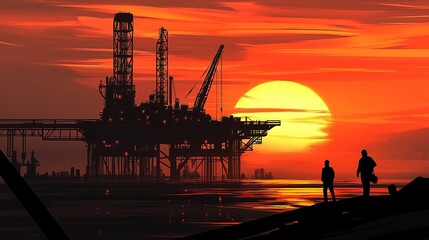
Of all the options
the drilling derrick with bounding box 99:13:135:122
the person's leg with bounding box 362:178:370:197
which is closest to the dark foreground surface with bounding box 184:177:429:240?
the person's leg with bounding box 362:178:370:197

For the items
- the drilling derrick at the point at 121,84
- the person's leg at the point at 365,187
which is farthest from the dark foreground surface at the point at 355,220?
the drilling derrick at the point at 121,84

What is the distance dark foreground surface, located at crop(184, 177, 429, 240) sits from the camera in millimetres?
11594

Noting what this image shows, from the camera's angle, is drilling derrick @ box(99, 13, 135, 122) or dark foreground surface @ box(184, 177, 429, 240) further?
drilling derrick @ box(99, 13, 135, 122)

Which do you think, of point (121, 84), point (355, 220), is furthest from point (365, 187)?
point (121, 84)

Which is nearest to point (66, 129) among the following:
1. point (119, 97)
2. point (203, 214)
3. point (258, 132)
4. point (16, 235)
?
point (119, 97)

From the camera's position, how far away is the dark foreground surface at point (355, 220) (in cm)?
1159

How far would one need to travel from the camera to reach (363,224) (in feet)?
42.7

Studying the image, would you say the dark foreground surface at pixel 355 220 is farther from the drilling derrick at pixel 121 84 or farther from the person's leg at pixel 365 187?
the drilling derrick at pixel 121 84

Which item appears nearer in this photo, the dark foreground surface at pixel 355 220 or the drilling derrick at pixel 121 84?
the dark foreground surface at pixel 355 220

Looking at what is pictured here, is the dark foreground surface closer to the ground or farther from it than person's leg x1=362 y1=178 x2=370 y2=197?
closer to the ground

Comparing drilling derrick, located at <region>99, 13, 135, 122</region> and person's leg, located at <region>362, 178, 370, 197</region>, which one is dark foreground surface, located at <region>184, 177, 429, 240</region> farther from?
drilling derrick, located at <region>99, 13, 135, 122</region>

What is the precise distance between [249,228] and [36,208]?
3.12 meters

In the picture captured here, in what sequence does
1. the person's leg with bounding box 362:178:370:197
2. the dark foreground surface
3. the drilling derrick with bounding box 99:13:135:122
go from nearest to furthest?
the dark foreground surface
the person's leg with bounding box 362:178:370:197
the drilling derrick with bounding box 99:13:135:122

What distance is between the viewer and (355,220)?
537 inches
